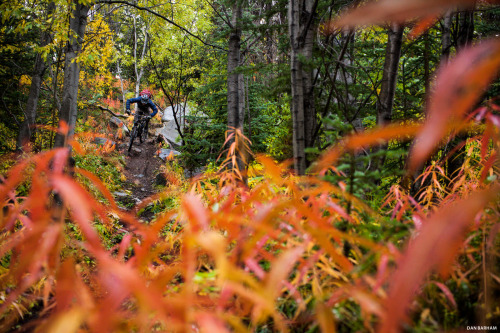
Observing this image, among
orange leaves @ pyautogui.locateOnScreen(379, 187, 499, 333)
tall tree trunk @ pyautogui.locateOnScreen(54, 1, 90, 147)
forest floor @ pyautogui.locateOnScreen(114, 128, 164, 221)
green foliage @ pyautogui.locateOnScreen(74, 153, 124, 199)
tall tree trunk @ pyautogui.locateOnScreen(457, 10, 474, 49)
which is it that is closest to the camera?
orange leaves @ pyautogui.locateOnScreen(379, 187, 499, 333)

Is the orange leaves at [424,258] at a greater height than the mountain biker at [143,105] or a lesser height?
lesser

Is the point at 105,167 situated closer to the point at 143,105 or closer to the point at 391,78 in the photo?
the point at 143,105

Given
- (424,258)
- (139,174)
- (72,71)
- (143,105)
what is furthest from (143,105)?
(424,258)

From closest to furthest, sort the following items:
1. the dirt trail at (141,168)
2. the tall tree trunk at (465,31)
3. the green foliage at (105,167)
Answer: the tall tree trunk at (465,31)
the green foliage at (105,167)
the dirt trail at (141,168)

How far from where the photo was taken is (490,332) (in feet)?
2.22

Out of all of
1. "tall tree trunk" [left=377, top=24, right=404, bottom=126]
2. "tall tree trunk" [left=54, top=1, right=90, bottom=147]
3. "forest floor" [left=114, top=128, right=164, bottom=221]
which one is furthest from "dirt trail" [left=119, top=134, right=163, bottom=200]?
"tall tree trunk" [left=377, top=24, right=404, bottom=126]

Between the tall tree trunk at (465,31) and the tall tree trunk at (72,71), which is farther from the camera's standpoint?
the tall tree trunk at (72,71)

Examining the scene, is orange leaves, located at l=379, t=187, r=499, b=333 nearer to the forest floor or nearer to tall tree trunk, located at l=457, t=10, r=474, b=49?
tall tree trunk, located at l=457, t=10, r=474, b=49

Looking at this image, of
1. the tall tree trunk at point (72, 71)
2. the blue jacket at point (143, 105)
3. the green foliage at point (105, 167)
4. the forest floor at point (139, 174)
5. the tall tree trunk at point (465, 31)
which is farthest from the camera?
the blue jacket at point (143, 105)

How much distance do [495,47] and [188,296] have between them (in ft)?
2.29

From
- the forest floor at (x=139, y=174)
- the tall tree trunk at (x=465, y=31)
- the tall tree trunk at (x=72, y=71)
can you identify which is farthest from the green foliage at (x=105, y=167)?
the tall tree trunk at (x=465, y=31)

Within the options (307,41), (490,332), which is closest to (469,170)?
(490,332)

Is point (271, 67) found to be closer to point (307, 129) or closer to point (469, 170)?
point (307, 129)

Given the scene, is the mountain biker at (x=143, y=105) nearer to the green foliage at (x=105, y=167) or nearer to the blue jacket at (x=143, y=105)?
the blue jacket at (x=143, y=105)
